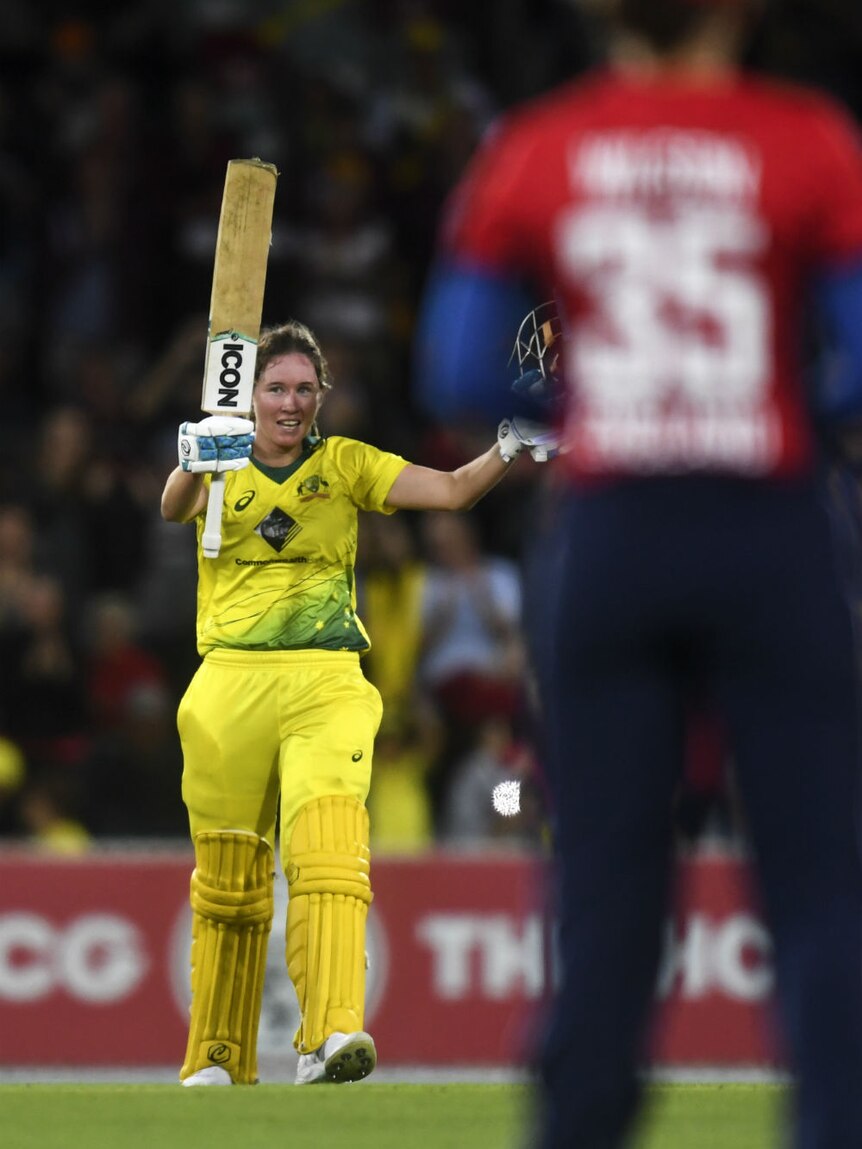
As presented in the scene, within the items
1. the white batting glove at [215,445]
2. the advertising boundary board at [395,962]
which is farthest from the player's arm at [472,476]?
the advertising boundary board at [395,962]

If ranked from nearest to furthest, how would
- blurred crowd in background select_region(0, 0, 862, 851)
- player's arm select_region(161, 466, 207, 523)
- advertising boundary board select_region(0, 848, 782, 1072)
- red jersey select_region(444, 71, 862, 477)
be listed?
red jersey select_region(444, 71, 862, 477), player's arm select_region(161, 466, 207, 523), advertising boundary board select_region(0, 848, 782, 1072), blurred crowd in background select_region(0, 0, 862, 851)

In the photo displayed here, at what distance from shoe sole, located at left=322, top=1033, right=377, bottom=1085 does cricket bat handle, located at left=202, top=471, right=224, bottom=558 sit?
1421mm

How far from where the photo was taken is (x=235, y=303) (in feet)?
22.9

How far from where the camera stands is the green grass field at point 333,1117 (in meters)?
5.45

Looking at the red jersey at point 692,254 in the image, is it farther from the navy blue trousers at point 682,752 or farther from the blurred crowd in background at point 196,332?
the blurred crowd in background at point 196,332

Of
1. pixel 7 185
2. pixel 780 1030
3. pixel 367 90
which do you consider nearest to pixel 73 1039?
pixel 7 185

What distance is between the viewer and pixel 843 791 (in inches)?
126

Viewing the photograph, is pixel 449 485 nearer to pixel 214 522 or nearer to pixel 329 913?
pixel 214 522

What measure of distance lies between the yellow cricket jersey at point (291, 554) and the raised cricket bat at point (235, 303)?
110 millimetres

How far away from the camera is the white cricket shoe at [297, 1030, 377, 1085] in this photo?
655cm

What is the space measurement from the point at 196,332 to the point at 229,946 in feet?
21.2

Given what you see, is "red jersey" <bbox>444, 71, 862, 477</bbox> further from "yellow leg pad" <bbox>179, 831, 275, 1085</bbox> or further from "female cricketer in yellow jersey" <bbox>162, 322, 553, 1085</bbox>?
"yellow leg pad" <bbox>179, 831, 275, 1085</bbox>

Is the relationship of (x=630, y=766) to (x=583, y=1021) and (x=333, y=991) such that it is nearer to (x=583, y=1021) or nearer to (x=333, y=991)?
(x=583, y=1021)

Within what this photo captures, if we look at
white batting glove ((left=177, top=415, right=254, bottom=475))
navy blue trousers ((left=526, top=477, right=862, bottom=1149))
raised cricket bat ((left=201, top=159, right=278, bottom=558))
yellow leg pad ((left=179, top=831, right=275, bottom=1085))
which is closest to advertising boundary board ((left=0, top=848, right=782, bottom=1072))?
yellow leg pad ((left=179, top=831, right=275, bottom=1085))
